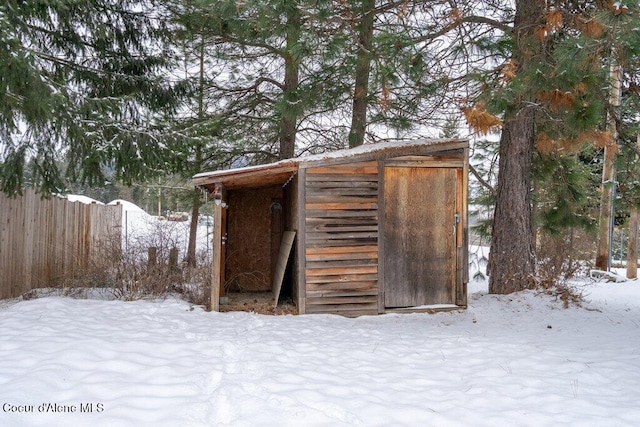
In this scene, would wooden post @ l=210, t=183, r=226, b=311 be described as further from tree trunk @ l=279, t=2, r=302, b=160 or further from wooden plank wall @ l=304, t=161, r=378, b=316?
tree trunk @ l=279, t=2, r=302, b=160

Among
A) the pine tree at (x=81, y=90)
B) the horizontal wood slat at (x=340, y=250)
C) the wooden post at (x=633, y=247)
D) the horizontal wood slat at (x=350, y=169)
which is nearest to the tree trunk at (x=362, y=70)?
the horizontal wood slat at (x=350, y=169)

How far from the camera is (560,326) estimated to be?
5.47 m

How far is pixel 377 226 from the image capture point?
21.2 feet

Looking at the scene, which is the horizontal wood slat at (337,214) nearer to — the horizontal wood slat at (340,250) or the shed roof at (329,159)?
the horizontal wood slat at (340,250)

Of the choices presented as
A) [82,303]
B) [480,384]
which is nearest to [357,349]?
[480,384]

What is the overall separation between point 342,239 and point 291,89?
148 inches

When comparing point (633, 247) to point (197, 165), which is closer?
point (197, 165)

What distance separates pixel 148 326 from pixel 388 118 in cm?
568

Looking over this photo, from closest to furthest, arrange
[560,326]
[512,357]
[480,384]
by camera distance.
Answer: [480,384] → [512,357] → [560,326]

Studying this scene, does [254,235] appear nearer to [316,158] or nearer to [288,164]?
[288,164]

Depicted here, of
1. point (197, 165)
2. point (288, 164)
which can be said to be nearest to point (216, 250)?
point (288, 164)

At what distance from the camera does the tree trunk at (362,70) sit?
6246 mm

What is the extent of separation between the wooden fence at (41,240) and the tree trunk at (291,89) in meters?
3.73

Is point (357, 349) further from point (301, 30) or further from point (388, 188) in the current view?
point (301, 30)
